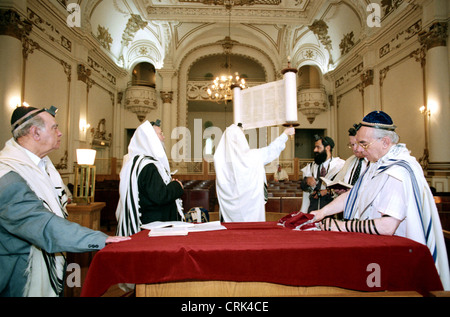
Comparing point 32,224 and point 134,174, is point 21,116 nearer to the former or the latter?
point 32,224

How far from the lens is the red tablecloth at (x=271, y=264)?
110 centimetres

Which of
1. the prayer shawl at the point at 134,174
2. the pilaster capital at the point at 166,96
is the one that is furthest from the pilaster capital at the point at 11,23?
the pilaster capital at the point at 166,96

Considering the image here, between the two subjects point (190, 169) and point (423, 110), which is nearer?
point (423, 110)

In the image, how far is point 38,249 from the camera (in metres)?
1.33

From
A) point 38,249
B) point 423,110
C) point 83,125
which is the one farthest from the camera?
point 83,125

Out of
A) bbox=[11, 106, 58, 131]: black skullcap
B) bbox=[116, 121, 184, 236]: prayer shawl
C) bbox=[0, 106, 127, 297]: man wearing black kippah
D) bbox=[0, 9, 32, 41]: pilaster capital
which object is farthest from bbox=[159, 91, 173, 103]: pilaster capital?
bbox=[11, 106, 58, 131]: black skullcap

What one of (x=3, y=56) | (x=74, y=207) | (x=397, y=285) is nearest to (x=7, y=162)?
(x=397, y=285)

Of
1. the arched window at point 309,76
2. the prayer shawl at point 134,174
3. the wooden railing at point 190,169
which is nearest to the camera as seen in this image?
the prayer shawl at point 134,174

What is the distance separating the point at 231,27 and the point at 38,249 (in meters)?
13.6

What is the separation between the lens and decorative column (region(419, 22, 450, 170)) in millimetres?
6348

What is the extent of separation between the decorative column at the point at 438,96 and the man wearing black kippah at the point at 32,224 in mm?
8033

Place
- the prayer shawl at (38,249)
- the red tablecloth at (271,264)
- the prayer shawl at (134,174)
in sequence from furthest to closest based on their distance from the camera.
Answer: the prayer shawl at (134,174), the prayer shawl at (38,249), the red tablecloth at (271,264)

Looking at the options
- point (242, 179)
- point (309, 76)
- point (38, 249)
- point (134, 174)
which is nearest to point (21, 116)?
point (38, 249)

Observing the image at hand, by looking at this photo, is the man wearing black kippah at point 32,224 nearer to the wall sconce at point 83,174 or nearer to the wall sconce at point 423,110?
the wall sconce at point 83,174
